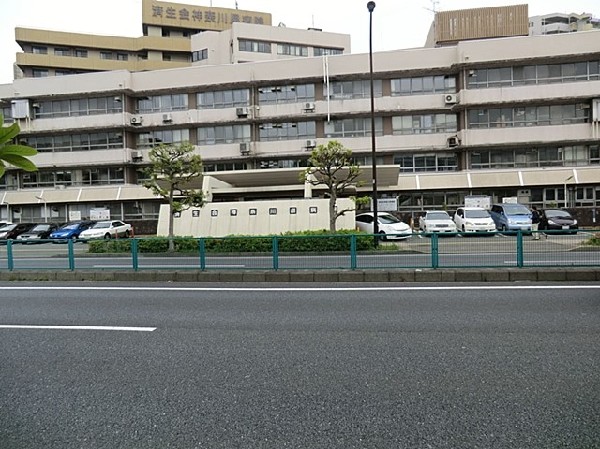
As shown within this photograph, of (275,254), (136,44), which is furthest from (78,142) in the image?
(275,254)

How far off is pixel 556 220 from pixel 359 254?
58.5 feet

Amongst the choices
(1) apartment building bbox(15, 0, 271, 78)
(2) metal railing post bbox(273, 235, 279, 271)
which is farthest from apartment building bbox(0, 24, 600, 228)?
(2) metal railing post bbox(273, 235, 279, 271)

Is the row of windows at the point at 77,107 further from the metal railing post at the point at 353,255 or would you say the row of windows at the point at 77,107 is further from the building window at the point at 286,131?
the metal railing post at the point at 353,255

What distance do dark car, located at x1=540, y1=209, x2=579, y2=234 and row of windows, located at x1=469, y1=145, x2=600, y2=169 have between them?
28.3 feet

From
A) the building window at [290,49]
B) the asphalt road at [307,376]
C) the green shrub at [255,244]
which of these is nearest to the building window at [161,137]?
the building window at [290,49]

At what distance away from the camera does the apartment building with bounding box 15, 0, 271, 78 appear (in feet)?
160

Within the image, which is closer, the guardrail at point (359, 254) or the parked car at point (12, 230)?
the guardrail at point (359, 254)

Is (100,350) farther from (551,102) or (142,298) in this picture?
(551,102)

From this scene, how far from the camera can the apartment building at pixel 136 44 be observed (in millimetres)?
48656

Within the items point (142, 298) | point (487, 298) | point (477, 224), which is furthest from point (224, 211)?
point (487, 298)

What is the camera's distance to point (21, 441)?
2861mm

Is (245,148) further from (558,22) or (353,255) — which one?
(558,22)

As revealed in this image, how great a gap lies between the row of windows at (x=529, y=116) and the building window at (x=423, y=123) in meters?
1.56

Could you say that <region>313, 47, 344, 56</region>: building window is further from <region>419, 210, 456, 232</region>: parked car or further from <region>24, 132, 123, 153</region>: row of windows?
<region>419, 210, 456, 232</region>: parked car
